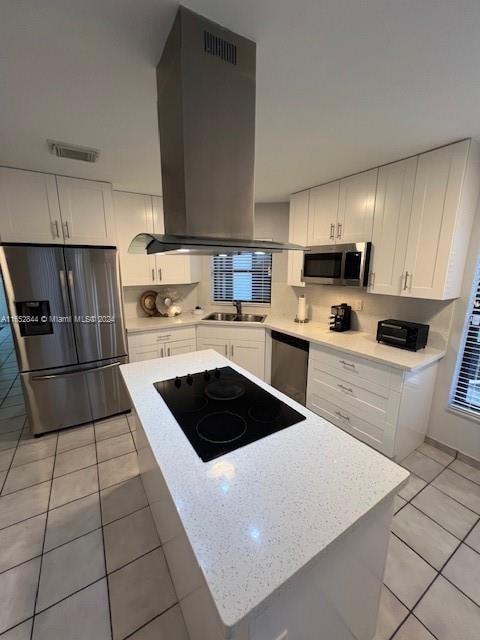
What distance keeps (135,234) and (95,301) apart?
928 millimetres

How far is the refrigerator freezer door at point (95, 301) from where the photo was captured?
2.48 meters

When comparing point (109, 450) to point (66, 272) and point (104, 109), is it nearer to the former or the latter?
point (66, 272)

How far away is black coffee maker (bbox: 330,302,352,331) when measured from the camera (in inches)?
110

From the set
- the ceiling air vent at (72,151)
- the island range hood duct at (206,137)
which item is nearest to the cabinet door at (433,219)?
the island range hood duct at (206,137)

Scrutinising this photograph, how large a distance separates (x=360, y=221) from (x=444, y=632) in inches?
103

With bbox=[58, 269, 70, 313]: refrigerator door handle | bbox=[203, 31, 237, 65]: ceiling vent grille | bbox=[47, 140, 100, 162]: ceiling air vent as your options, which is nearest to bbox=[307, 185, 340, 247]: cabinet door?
bbox=[203, 31, 237, 65]: ceiling vent grille

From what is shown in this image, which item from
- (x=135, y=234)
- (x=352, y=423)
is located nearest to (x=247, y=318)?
(x=135, y=234)

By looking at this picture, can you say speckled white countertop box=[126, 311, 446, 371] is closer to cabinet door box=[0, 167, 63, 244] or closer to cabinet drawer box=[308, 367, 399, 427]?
cabinet drawer box=[308, 367, 399, 427]

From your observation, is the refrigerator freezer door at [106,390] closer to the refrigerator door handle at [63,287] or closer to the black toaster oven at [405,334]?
the refrigerator door handle at [63,287]

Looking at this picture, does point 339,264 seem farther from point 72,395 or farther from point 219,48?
point 72,395

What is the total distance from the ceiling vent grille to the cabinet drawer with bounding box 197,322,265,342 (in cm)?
240

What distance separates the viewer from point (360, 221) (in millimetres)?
2418

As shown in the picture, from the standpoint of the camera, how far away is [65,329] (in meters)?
2.48

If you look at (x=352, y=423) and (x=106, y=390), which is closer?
(x=352, y=423)
